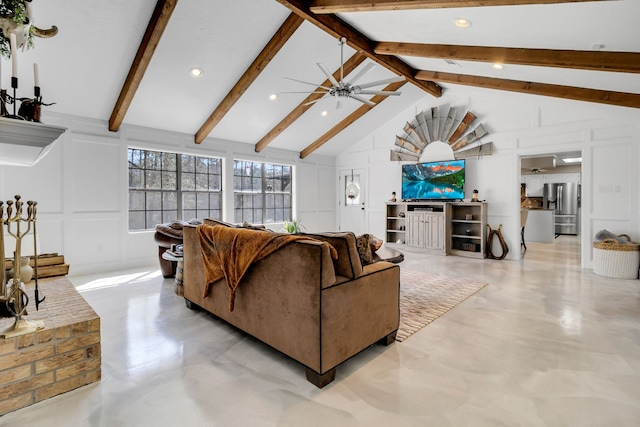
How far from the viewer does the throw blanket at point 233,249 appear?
2.30m

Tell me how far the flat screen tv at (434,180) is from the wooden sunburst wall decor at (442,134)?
272 mm

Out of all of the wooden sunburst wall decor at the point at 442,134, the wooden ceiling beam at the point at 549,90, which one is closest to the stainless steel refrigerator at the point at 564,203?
the wooden sunburst wall decor at the point at 442,134

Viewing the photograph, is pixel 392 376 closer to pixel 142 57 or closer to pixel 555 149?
pixel 142 57

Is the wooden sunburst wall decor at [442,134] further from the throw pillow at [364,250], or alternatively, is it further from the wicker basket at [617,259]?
the throw pillow at [364,250]

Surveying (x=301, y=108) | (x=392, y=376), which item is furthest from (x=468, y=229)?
(x=392, y=376)

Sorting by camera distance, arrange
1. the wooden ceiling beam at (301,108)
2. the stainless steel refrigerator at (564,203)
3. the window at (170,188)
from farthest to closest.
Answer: the stainless steel refrigerator at (564,203)
the window at (170,188)
the wooden ceiling beam at (301,108)

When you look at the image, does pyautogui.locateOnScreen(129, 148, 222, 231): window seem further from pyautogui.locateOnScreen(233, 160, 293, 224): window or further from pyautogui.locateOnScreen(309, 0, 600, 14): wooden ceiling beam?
pyautogui.locateOnScreen(309, 0, 600, 14): wooden ceiling beam

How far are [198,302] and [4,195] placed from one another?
3.68 meters

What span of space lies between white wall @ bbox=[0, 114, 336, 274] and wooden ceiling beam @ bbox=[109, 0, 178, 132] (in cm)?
46

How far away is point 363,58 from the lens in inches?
218

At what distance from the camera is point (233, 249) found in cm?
261

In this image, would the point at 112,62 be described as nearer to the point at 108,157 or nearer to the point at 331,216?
the point at 108,157

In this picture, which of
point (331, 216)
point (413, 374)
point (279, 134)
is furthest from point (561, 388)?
point (331, 216)

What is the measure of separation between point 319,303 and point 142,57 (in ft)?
13.3
